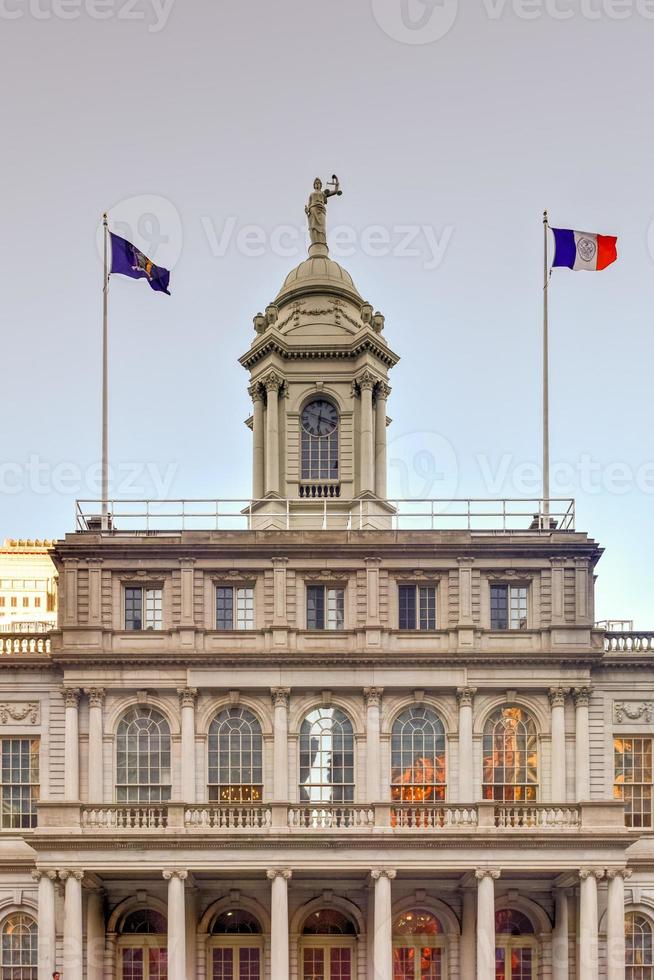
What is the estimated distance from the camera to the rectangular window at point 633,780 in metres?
47.7

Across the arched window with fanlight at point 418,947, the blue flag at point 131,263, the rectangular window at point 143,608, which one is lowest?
the arched window with fanlight at point 418,947

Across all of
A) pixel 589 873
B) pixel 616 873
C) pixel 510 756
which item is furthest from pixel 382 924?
pixel 616 873

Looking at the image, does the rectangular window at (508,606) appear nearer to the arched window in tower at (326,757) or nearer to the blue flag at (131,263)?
the arched window in tower at (326,757)

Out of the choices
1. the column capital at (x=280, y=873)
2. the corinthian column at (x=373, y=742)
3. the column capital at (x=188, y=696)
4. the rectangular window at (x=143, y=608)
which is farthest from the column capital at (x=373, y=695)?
the rectangular window at (x=143, y=608)

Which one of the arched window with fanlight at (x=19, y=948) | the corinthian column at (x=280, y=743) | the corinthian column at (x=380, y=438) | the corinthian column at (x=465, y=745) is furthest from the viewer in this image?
the corinthian column at (x=380, y=438)

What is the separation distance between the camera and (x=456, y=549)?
156 feet

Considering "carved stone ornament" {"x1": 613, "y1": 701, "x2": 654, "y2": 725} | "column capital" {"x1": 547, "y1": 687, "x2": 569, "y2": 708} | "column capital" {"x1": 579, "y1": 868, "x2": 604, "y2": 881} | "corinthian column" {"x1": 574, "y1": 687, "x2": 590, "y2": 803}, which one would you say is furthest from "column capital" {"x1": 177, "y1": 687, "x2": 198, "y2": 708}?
"carved stone ornament" {"x1": 613, "y1": 701, "x2": 654, "y2": 725}

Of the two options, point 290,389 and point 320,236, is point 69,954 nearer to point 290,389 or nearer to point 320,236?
point 290,389

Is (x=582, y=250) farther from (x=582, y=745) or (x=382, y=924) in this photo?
(x=382, y=924)

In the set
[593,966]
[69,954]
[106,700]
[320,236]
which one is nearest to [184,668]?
[106,700]

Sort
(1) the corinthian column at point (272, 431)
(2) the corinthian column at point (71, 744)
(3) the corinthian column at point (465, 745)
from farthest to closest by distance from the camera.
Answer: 1. (1) the corinthian column at point (272, 431)
2. (3) the corinthian column at point (465, 745)
3. (2) the corinthian column at point (71, 744)

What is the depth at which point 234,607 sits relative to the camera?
47875 millimetres

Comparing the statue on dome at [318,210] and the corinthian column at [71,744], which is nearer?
the corinthian column at [71,744]

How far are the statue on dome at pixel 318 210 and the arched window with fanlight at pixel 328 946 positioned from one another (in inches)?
1022
